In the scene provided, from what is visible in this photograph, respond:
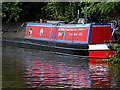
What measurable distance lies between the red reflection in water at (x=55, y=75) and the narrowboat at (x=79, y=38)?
183cm

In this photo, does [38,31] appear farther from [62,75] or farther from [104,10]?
[62,75]

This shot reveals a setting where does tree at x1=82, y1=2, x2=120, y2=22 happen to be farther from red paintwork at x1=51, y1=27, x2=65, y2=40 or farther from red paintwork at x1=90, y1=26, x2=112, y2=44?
red paintwork at x1=51, y1=27, x2=65, y2=40

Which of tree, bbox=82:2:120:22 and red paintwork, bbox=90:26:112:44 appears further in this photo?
red paintwork, bbox=90:26:112:44

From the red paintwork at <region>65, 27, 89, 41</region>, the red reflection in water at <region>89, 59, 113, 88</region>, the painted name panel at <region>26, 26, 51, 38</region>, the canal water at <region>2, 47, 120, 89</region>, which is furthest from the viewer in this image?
the painted name panel at <region>26, 26, 51, 38</region>

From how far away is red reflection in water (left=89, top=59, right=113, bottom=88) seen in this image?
8.62 metres

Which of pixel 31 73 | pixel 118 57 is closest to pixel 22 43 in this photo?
pixel 31 73

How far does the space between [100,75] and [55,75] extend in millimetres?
1385

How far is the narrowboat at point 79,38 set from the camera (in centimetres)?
1431

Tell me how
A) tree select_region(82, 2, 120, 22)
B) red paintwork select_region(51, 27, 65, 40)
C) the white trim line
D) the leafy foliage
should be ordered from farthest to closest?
the leafy foliage → red paintwork select_region(51, 27, 65, 40) → the white trim line → tree select_region(82, 2, 120, 22)

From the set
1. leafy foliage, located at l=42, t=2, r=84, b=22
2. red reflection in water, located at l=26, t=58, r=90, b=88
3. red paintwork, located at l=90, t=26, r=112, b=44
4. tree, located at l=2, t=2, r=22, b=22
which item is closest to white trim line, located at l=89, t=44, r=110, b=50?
red paintwork, located at l=90, t=26, r=112, b=44

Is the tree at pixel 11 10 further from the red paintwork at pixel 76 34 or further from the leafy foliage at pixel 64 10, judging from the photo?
the red paintwork at pixel 76 34

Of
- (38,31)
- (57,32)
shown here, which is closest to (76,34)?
(57,32)

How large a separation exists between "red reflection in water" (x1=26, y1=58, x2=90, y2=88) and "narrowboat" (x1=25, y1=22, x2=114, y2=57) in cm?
183

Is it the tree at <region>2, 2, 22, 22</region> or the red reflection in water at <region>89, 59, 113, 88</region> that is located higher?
the tree at <region>2, 2, 22, 22</region>
